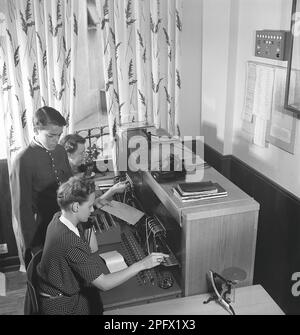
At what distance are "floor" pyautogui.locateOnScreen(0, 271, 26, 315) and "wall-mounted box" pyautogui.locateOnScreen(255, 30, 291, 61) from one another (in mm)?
2520

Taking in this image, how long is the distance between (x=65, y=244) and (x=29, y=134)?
153cm

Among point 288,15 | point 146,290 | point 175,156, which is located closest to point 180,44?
point 288,15

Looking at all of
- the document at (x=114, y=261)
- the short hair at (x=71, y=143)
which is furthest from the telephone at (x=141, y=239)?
the short hair at (x=71, y=143)

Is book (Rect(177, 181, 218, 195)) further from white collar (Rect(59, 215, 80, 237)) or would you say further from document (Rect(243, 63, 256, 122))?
document (Rect(243, 63, 256, 122))

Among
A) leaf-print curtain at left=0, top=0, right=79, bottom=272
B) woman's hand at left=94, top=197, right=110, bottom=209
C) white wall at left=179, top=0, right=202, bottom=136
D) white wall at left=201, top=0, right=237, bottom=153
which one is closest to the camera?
woman's hand at left=94, top=197, right=110, bottom=209

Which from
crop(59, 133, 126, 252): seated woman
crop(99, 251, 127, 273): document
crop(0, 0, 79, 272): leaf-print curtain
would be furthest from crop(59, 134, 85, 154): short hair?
crop(99, 251, 127, 273): document

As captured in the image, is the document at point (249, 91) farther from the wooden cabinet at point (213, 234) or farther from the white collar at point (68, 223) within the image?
the white collar at point (68, 223)

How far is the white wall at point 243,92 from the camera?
2572mm

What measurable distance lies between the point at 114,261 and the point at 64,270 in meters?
0.46

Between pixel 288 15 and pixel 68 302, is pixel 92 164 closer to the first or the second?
pixel 68 302

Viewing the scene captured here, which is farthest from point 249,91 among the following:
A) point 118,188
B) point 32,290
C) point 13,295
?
point 13,295

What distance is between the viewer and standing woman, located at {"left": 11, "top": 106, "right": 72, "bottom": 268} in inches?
101

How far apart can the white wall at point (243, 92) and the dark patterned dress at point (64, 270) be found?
1400 millimetres

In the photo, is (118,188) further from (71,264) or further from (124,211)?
(71,264)
